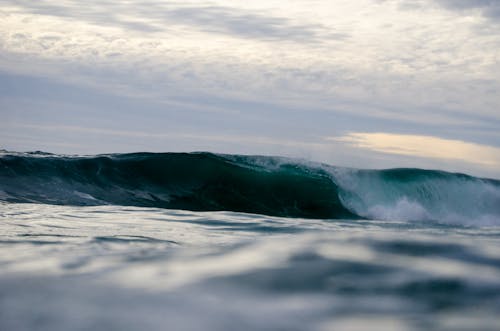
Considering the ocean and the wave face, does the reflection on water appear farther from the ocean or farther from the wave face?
the wave face

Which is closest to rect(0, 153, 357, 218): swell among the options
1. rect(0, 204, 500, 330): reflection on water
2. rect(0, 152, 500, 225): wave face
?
rect(0, 152, 500, 225): wave face

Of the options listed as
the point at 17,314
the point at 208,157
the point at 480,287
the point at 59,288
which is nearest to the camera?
the point at 17,314

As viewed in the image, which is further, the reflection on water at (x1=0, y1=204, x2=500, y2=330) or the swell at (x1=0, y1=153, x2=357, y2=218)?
the swell at (x1=0, y1=153, x2=357, y2=218)

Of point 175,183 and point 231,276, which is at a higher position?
point 175,183

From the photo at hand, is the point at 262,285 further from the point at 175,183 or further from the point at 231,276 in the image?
the point at 175,183

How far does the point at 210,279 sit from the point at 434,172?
14616 mm

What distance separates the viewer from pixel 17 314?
1.61 meters

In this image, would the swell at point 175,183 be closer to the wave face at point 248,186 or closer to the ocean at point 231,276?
the wave face at point 248,186

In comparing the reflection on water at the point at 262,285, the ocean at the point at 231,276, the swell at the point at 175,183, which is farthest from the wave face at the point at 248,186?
the reflection on water at the point at 262,285

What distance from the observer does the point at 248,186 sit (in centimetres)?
1225

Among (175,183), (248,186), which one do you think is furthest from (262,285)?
(248,186)

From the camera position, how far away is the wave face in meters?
9.91

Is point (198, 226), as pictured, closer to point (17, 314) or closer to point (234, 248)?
point (234, 248)

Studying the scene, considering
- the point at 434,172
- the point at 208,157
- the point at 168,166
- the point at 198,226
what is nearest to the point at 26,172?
the point at 168,166
